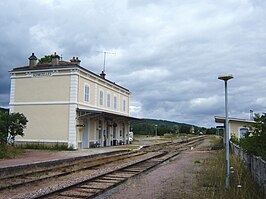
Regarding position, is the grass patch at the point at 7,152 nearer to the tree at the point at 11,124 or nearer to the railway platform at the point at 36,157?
the railway platform at the point at 36,157

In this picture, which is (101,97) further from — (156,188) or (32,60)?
(156,188)

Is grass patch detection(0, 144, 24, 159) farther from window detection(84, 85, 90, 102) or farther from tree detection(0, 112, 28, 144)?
window detection(84, 85, 90, 102)

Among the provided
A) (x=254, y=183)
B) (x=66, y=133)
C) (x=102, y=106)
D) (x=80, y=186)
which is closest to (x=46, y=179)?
(x=80, y=186)

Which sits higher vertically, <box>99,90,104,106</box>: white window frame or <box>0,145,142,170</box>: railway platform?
<box>99,90,104,106</box>: white window frame

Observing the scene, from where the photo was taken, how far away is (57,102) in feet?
86.0

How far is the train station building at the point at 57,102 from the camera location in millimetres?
25641

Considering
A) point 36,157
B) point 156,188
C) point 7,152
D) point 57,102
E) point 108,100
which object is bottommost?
Result: point 156,188

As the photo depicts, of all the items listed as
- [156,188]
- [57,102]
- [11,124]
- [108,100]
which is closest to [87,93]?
[57,102]

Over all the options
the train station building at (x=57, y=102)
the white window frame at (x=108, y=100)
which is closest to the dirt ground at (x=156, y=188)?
the train station building at (x=57, y=102)

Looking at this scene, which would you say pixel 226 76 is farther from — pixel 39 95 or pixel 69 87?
pixel 39 95

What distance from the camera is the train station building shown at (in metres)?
25.6

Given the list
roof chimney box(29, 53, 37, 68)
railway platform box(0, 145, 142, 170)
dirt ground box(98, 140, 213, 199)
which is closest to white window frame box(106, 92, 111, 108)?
roof chimney box(29, 53, 37, 68)

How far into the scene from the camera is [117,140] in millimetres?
36188

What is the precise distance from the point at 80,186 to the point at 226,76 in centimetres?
528
